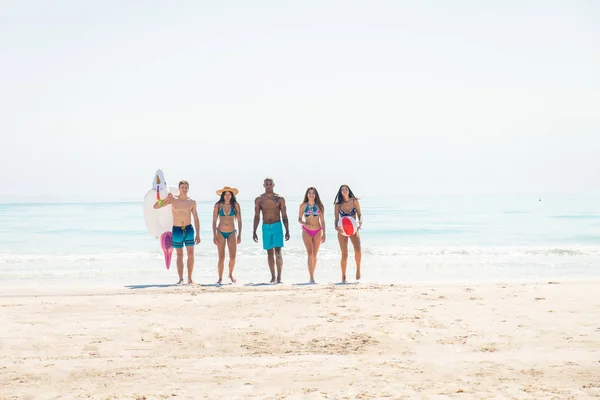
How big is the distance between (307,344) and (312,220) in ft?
14.9

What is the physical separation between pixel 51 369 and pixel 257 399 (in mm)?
1843

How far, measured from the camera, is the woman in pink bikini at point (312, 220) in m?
10.4

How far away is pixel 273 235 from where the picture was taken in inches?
411

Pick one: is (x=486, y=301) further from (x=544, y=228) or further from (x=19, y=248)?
(x=544, y=228)

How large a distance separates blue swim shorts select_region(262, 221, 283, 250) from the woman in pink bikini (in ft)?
1.23

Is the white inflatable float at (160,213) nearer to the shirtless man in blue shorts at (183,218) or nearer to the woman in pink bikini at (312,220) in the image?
the shirtless man in blue shorts at (183,218)

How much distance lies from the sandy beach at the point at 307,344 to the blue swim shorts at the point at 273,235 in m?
1.53

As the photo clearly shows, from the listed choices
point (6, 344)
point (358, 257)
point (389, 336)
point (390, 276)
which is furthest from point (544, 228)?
point (6, 344)

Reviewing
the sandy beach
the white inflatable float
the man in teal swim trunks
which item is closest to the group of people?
the man in teal swim trunks

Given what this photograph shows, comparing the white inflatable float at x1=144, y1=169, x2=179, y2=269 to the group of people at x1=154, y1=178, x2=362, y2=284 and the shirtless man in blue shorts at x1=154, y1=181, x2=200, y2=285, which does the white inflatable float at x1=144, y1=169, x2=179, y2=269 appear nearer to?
the group of people at x1=154, y1=178, x2=362, y2=284

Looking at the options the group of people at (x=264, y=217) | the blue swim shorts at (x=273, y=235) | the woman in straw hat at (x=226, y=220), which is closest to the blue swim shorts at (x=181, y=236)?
the group of people at (x=264, y=217)

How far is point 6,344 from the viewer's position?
5.99 metres

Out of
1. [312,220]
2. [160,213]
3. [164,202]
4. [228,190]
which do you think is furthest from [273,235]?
[160,213]

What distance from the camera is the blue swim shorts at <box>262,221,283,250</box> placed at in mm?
10430
